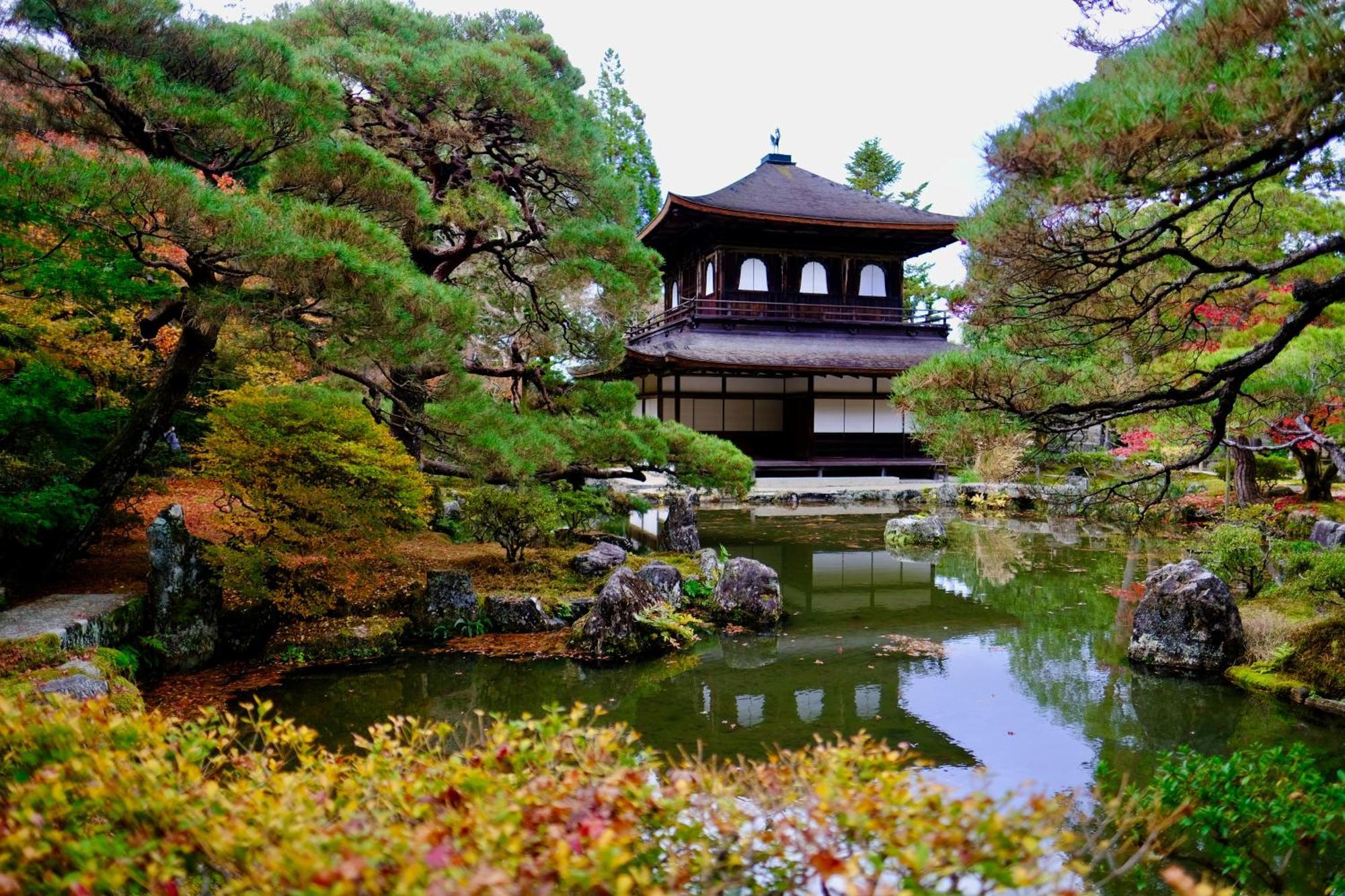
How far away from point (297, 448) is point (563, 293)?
169 inches

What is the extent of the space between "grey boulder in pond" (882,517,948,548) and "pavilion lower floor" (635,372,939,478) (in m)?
6.39

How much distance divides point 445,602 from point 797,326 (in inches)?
578

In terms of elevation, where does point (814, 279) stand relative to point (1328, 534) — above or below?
above

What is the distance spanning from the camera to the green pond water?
4.78 meters

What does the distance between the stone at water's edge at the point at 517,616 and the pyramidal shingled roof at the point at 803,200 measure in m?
13.3

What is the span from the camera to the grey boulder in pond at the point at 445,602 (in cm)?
696

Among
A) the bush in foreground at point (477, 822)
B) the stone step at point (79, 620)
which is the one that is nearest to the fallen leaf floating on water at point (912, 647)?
the bush in foreground at point (477, 822)

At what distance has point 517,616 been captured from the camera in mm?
7117

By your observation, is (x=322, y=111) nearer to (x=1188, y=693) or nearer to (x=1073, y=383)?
(x=1073, y=383)

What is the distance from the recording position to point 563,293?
9.60 m

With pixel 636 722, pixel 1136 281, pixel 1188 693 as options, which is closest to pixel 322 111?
→ pixel 636 722

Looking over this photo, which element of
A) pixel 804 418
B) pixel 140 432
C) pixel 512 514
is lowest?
pixel 512 514

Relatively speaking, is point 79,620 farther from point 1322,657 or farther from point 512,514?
Answer: point 1322,657

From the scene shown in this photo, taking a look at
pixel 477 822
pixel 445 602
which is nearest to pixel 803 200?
pixel 445 602
